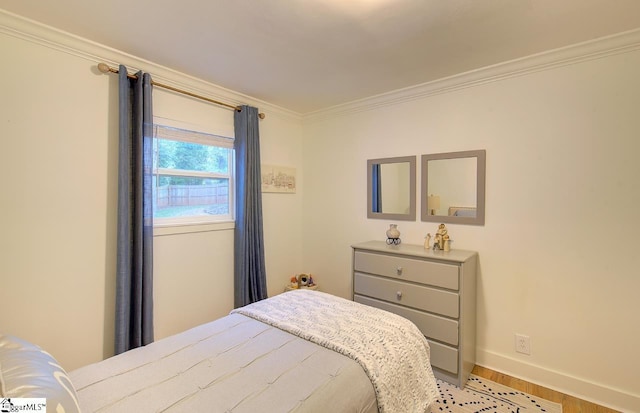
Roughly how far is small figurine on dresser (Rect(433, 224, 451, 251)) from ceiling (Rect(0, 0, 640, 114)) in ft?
4.24

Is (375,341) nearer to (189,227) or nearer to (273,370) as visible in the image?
(273,370)

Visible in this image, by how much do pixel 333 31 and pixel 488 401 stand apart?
8.58 feet

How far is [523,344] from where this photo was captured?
225 cm

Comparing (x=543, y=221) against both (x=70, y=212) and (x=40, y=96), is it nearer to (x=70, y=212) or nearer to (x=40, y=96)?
(x=70, y=212)

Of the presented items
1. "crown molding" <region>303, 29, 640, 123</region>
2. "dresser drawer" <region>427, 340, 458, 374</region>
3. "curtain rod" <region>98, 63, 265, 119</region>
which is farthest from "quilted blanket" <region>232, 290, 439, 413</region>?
"crown molding" <region>303, 29, 640, 123</region>


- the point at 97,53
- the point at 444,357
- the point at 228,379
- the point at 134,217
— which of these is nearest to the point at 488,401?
the point at 444,357

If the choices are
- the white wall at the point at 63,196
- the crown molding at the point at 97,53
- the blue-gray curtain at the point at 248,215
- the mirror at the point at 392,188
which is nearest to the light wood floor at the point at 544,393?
the mirror at the point at 392,188

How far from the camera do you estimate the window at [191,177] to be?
8.16ft

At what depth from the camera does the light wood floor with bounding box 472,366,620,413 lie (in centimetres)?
192

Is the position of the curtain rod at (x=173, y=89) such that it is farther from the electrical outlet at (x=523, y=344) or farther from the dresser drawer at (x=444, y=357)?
the electrical outlet at (x=523, y=344)

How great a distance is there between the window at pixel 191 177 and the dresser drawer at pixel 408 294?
1477 mm

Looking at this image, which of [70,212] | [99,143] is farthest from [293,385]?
[99,143]

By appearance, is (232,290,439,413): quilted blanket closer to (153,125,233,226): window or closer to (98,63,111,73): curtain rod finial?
(153,125,233,226): window

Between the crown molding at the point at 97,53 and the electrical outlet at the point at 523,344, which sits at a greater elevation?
the crown molding at the point at 97,53
